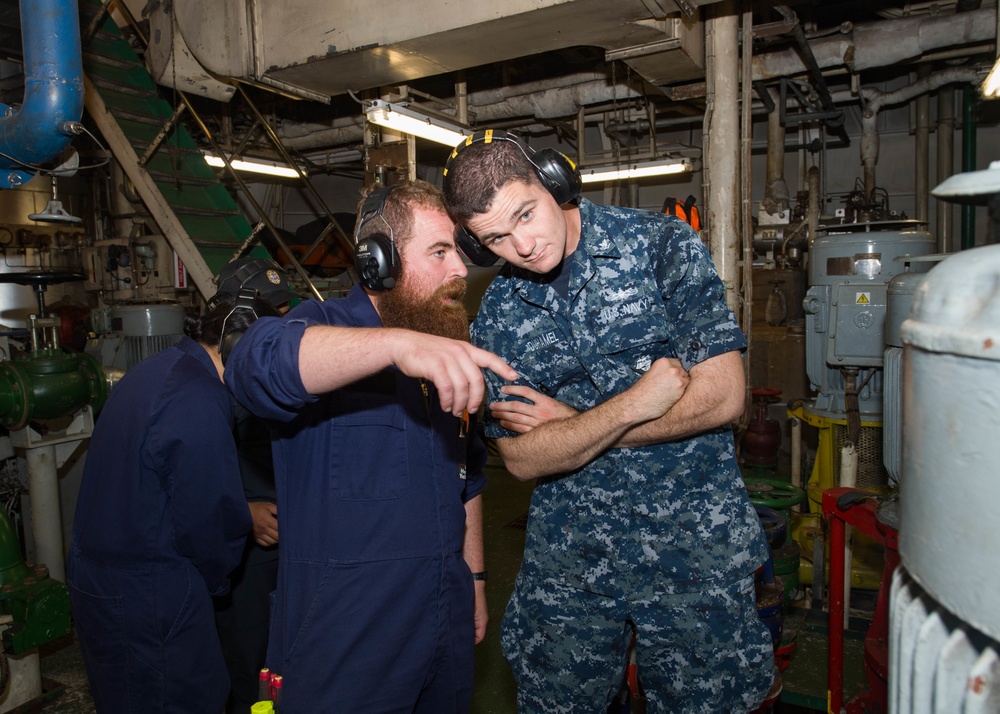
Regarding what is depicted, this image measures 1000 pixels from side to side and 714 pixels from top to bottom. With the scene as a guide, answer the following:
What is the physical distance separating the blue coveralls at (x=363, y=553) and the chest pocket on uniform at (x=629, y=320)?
0.66 metres

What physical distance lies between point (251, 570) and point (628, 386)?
6.98 ft

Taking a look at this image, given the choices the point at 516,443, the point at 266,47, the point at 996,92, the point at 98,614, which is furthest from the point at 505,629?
the point at 266,47

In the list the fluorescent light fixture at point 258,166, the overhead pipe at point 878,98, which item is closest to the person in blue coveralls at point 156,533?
the fluorescent light fixture at point 258,166

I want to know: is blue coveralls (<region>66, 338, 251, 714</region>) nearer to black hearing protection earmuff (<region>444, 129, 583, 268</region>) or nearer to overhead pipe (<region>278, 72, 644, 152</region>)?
black hearing protection earmuff (<region>444, 129, 583, 268</region>)

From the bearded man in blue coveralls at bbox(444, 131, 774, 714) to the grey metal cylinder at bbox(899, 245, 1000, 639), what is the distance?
3.32 feet

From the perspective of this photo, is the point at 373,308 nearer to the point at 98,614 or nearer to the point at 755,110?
the point at 98,614

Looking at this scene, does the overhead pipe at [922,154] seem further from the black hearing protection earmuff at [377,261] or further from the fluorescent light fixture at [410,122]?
the black hearing protection earmuff at [377,261]

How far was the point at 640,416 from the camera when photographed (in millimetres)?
1975

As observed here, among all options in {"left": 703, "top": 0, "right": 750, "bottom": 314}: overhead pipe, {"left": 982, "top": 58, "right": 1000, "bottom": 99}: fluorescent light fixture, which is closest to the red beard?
{"left": 982, "top": 58, "right": 1000, "bottom": 99}: fluorescent light fixture

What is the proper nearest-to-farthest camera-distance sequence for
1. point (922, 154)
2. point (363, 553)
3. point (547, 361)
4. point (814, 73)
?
point (363, 553) → point (547, 361) → point (814, 73) → point (922, 154)

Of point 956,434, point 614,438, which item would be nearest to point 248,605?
point 614,438

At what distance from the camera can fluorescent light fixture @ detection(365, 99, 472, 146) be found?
17.6 feet

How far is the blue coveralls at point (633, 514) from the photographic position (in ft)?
6.99

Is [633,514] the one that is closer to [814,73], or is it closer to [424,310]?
[424,310]
